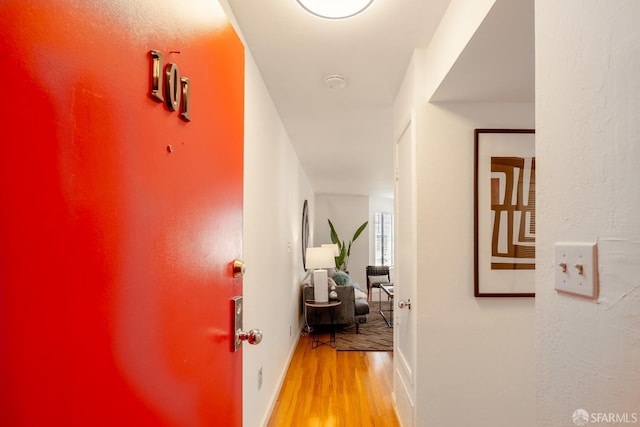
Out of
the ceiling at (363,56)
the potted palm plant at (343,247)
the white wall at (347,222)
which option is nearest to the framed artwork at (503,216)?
the ceiling at (363,56)

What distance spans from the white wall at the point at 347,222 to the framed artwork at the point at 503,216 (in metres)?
6.43

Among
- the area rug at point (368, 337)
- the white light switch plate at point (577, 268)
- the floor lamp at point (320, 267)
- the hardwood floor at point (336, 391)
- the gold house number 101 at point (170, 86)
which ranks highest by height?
the gold house number 101 at point (170, 86)

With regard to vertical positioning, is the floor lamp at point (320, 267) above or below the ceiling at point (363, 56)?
below

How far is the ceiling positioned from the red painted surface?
0.95 metres

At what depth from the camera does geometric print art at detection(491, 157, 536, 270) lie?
202 centimetres

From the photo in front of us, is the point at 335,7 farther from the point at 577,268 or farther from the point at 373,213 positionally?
the point at 373,213

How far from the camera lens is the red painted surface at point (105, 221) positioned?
1.36 ft

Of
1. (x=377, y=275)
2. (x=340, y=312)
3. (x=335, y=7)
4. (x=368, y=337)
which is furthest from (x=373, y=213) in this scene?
(x=335, y=7)

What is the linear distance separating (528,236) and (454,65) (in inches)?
41.6

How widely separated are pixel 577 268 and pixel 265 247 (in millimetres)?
1960

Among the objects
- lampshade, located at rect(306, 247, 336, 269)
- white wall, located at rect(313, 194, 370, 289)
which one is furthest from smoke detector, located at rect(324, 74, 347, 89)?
white wall, located at rect(313, 194, 370, 289)

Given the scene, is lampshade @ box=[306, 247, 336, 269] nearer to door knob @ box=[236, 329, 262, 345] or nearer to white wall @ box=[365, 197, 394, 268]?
door knob @ box=[236, 329, 262, 345]

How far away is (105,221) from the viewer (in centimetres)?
55

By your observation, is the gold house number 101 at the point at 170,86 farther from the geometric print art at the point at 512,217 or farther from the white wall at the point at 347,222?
the white wall at the point at 347,222
